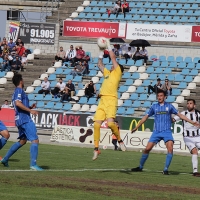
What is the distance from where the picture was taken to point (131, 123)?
3016cm

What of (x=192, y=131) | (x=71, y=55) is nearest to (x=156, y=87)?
(x=71, y=55)

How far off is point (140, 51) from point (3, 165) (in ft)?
73.9

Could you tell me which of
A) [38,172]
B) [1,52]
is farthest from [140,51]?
[38,172]

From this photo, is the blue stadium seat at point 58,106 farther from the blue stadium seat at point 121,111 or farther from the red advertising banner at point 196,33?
the red advertising banner at point 196,33

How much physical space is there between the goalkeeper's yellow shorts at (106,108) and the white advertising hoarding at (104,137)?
42.4 feet

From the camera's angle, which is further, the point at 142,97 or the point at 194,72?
the point at 194,72

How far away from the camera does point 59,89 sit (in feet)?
119

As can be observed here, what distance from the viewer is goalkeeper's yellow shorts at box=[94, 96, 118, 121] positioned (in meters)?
15.0

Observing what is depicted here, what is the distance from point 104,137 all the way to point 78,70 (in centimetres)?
975

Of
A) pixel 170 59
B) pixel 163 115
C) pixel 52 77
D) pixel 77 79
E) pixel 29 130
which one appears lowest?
pixel 29 130

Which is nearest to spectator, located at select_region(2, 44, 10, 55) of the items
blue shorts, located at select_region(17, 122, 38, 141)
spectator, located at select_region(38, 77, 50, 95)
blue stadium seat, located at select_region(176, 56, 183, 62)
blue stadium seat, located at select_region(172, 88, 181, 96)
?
spectator, located at select_region(38, 77, 50, 95)

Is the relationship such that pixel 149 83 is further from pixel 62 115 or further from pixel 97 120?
pixel 97 120

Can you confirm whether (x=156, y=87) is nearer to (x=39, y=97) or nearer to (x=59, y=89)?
(x=59, y=89)

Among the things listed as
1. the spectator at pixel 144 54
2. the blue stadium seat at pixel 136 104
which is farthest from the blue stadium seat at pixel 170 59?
the blue stadium seat at pixel 136 104
